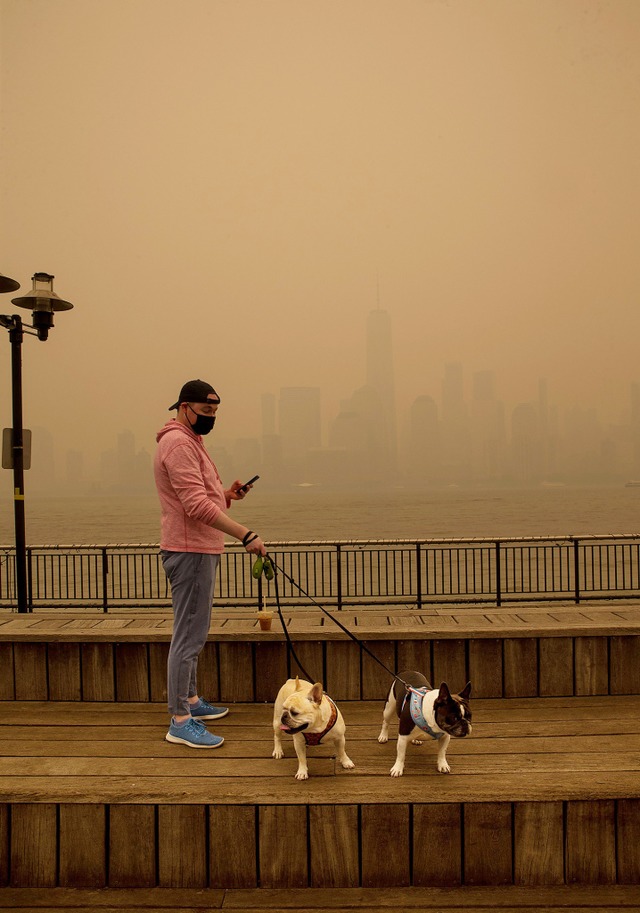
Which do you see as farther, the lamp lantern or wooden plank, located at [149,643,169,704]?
the lamp lantern

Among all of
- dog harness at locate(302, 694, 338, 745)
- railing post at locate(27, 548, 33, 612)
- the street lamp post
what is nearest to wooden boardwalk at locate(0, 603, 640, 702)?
→ dog harness at locate(302, 694, 338, 745)

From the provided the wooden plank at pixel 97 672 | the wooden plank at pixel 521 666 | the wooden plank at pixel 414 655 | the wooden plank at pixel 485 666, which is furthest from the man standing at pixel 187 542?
the wooden plank at pixel 521 666

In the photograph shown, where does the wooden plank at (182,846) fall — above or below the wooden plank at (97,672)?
below

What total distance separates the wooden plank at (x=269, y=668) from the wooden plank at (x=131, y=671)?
667 mm

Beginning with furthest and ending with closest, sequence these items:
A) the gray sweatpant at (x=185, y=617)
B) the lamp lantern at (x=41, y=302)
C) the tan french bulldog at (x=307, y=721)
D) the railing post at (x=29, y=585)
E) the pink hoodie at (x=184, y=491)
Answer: the railing post at (x=29, y=585) < the lamp lantern at (x=41, y=302) < the gray sweatpant at (x=185, y=617) < the pink hoodie at (x=184, y=491) < the tan french bulldog at (x=307, y=721)

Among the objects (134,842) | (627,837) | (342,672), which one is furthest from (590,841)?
(134,842)

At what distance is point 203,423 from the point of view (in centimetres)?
303

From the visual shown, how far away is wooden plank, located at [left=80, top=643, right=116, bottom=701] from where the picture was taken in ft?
11.7

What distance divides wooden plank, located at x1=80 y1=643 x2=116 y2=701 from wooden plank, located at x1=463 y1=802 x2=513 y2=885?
7.16 ft

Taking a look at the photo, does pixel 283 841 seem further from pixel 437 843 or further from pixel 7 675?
pixel 7 675

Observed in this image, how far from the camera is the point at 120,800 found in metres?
2.36

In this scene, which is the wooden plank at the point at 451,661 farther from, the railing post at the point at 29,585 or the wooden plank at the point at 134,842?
the railing post at the point at 29,585

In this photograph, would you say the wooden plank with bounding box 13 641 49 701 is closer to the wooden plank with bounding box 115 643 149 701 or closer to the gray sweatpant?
Answer: the wooden plank with bounding box 115 643 149 701

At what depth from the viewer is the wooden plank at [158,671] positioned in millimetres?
3549
